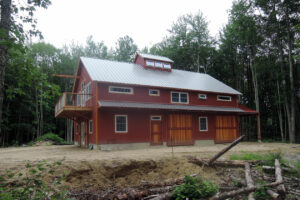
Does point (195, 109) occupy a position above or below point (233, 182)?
above

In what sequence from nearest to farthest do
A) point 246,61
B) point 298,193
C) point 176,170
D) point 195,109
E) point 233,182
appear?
point 298,193 < point 233,182 < point 176,170 < point 195,109 < point 246,61

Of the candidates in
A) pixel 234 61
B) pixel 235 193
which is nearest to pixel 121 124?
pixel 235 193

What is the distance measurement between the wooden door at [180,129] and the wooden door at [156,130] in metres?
0.74

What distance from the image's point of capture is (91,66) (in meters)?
18.0

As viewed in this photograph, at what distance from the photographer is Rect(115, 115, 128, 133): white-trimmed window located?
613 inches

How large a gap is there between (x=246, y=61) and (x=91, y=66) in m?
22.8


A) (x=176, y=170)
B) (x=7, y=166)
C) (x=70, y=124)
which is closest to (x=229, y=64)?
(x=70, y=124)

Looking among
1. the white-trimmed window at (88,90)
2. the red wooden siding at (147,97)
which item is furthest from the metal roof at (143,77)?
the white-trimmed window at (88,90)

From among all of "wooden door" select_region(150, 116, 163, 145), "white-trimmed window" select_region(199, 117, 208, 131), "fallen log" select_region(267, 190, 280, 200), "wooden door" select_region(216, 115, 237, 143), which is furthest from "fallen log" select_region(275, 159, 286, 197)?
"wooden door" select_region(216, 115, 237, 143)

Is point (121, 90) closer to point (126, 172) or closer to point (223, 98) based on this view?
point (126, 172)

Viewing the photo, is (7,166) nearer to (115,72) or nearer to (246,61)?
(115,72)

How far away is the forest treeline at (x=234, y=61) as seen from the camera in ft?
74.0

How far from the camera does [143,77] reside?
61.1ft

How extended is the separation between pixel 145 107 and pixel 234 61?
22.0 meters
